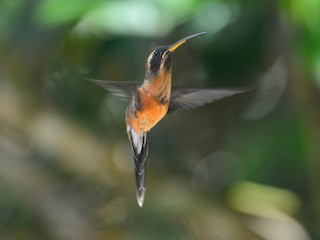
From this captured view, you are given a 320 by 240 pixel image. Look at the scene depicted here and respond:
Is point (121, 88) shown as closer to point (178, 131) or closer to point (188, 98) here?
point (188, 98)

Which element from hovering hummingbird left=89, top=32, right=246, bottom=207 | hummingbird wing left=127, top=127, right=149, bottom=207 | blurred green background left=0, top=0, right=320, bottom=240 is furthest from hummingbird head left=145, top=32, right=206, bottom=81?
blurred green background left=0, top=0, right=320, bottom=240

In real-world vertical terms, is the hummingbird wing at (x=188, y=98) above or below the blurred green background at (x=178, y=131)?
above

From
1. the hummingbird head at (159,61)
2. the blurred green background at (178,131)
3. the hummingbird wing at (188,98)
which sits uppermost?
the hummingbird head at (159,61)

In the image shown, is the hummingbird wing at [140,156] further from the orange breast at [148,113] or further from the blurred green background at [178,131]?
the blurred green background at [178,131]

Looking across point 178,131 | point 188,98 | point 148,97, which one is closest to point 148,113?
point 148,97

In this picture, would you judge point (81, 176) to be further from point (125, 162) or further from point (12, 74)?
point (12, 74)

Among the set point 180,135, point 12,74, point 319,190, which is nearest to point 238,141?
point 180,135

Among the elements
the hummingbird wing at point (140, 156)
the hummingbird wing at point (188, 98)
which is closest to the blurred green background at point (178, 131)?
the hummingbird wing at point (188, 98)

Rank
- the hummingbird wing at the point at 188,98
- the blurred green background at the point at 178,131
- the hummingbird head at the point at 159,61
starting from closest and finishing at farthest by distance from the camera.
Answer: the hummingbird head at the point at 159,61 → the hummingbird wing at the point at 188,98 → the blurred green background at the point at 178,131
